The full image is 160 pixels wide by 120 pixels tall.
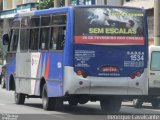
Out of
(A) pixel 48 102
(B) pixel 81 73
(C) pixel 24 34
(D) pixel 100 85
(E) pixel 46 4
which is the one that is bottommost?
(A) pixel 48 102

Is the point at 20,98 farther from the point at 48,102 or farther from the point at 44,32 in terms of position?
the point at 44,32

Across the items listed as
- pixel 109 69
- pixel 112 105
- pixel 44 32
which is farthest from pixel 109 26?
pixel 112 105

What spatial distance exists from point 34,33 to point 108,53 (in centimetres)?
380

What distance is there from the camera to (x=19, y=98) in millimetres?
24547

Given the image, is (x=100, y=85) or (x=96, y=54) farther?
(x=96, y=54)

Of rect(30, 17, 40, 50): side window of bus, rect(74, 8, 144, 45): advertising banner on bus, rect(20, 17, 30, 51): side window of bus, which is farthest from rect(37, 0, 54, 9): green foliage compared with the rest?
rect(74, 8, 144, 45): advertising banner on bus

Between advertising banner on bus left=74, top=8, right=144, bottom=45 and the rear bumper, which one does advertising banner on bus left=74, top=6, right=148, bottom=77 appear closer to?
advertising banner on bus left=74, top=8, right=144, bottom=45

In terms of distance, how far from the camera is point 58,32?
20.2m

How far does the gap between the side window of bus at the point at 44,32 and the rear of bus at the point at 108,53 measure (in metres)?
1.95

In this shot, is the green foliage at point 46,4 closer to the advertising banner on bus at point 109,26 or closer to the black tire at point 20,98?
the black tire at point 20,98

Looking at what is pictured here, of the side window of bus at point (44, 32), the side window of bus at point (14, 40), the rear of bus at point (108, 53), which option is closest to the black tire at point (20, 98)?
the side window of bus at point (14, 40)

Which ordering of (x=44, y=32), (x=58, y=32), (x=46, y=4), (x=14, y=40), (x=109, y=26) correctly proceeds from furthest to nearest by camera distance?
1. (x=46, y=4)
2. (x=14, y=40)
3. (x=44, y=32)
4. (x=58, y=32)
5. (x=109, y=26)

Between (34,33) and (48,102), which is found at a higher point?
(34,33)

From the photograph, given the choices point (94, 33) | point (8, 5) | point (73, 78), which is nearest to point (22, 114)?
point (73, 78)
